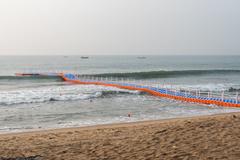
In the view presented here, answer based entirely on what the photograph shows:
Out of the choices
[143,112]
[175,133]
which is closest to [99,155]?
[175,133]

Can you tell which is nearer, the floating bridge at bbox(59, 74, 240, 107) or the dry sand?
the dry sand

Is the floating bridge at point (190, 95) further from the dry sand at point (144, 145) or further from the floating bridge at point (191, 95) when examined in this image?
the dry sand at point (144, 145)

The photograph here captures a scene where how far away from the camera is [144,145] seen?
9.00 meters

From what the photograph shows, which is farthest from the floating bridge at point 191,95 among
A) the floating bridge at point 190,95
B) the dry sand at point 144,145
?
the dry sand at point 144,145

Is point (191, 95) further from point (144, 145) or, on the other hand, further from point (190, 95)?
point (144, 145)

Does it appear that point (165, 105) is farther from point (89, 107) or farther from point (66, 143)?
point (66, 143)

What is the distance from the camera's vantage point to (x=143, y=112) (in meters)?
21.6

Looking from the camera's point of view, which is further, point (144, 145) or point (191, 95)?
point (191, 95)

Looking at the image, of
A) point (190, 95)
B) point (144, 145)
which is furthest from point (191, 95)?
point (144, 145)

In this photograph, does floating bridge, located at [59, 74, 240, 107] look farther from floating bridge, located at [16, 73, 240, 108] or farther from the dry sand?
the dry sand

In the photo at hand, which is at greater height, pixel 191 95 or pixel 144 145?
pixel 144 145

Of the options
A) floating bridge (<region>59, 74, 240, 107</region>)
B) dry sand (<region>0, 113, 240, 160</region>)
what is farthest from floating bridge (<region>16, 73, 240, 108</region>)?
dry sand (<region>0, 113, 240, 160</region>)

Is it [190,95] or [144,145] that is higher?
[144,145]

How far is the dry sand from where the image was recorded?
7.94m
